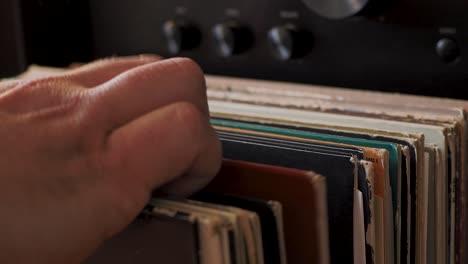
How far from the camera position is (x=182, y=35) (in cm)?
83

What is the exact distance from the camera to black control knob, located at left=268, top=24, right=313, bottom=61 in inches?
29.0

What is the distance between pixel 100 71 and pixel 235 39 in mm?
322

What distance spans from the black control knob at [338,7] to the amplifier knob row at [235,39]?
0.15 ft

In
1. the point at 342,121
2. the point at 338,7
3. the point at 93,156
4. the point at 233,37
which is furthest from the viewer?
the point at 233,37

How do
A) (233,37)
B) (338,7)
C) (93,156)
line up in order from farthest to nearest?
(233,37) < (338,7) < (93,156)

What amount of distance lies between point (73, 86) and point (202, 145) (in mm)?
95

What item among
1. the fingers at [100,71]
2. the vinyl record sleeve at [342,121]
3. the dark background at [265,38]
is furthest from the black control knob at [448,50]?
the fingers at [100,71]

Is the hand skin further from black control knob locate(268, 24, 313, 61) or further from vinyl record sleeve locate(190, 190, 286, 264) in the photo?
black control knob locate(268, 24, 313, 61)

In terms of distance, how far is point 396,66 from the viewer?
0.70 meters

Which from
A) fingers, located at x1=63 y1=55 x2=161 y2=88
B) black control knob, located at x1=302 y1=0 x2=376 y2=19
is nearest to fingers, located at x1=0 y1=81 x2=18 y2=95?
fingers, located at x1=63 y1=55 x2=161 y2=88

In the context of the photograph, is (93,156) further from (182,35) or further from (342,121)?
(182,35)

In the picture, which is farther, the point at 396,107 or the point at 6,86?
the point at 396,107

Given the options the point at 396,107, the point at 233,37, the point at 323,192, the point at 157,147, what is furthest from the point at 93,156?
the point at 233,37

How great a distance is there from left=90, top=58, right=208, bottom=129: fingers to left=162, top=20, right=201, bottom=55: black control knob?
0.39m
